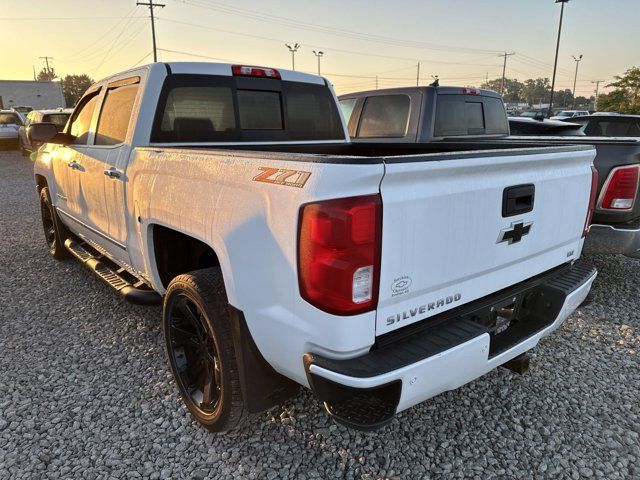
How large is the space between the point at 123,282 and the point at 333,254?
7.86 ft

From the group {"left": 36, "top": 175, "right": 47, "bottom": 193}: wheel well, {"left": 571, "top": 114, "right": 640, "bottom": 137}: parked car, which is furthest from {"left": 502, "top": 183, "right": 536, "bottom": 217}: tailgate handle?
{"left": 571, "top": 114, "right": 640, "bottom": 137}: parked car

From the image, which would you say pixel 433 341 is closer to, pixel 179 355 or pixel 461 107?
pixel 179 355

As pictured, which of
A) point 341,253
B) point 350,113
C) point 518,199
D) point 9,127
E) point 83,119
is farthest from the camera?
point 9,127

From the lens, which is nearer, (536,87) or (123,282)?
(123,282)

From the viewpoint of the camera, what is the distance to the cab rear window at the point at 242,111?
3242 mm

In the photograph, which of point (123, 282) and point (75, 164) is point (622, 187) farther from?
point (75, 164)

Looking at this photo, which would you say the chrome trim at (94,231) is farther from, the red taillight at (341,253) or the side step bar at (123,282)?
the red taillight at (341,253)

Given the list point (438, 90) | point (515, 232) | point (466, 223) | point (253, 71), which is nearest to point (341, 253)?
point (466, 223)

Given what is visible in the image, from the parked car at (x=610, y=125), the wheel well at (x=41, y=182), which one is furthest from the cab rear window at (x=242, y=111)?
the parked car at (x=610, y=125)

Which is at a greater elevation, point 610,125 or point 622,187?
point 610,125

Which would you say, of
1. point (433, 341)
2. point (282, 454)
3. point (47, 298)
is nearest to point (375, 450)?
point (282, 454)

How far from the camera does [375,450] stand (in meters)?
2.42

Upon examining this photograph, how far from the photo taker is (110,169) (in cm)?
331

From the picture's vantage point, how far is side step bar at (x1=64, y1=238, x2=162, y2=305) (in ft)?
10.4
